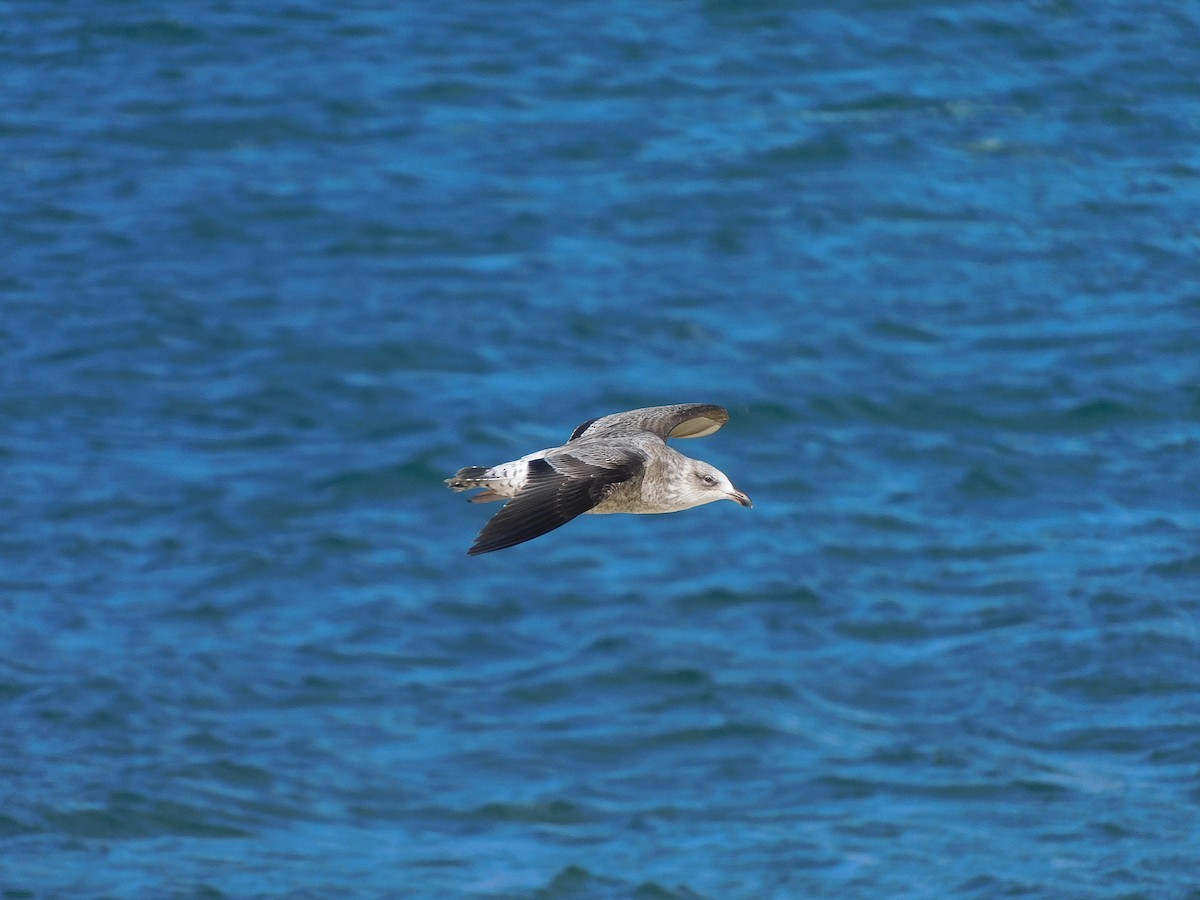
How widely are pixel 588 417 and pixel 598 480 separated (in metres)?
16.7

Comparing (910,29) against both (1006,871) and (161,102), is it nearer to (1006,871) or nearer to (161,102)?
(161,102)

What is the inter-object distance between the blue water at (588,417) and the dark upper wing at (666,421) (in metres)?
9.69

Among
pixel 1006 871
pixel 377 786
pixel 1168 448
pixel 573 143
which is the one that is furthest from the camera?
pixel 573 143

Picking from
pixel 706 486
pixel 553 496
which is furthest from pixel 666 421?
pixel 553 496

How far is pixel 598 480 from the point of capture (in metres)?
9.77

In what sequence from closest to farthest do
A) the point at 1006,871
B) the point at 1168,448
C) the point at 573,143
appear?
1. the point at 1006,871
2. the point at 1168,448
3. the point at 573,143

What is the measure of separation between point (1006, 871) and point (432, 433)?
1030 centimetres

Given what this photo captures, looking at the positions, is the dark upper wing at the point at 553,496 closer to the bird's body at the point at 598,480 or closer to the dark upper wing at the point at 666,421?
the bird's body at the point at 598,480

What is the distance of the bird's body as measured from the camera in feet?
30.3

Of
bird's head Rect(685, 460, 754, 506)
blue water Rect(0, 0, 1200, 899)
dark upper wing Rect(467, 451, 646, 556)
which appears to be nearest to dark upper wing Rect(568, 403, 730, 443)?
bird's head Rect(685, 460, 754, 506)

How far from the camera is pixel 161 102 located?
3259cm

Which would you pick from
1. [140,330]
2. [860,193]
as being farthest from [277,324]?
[860,193]

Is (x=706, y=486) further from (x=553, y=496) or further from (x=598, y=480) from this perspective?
(x=553, y=496)

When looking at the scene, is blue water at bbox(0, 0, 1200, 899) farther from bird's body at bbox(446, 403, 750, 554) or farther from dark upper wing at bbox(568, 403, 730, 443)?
bird's body at bbox(446, 403, 750, 554)
